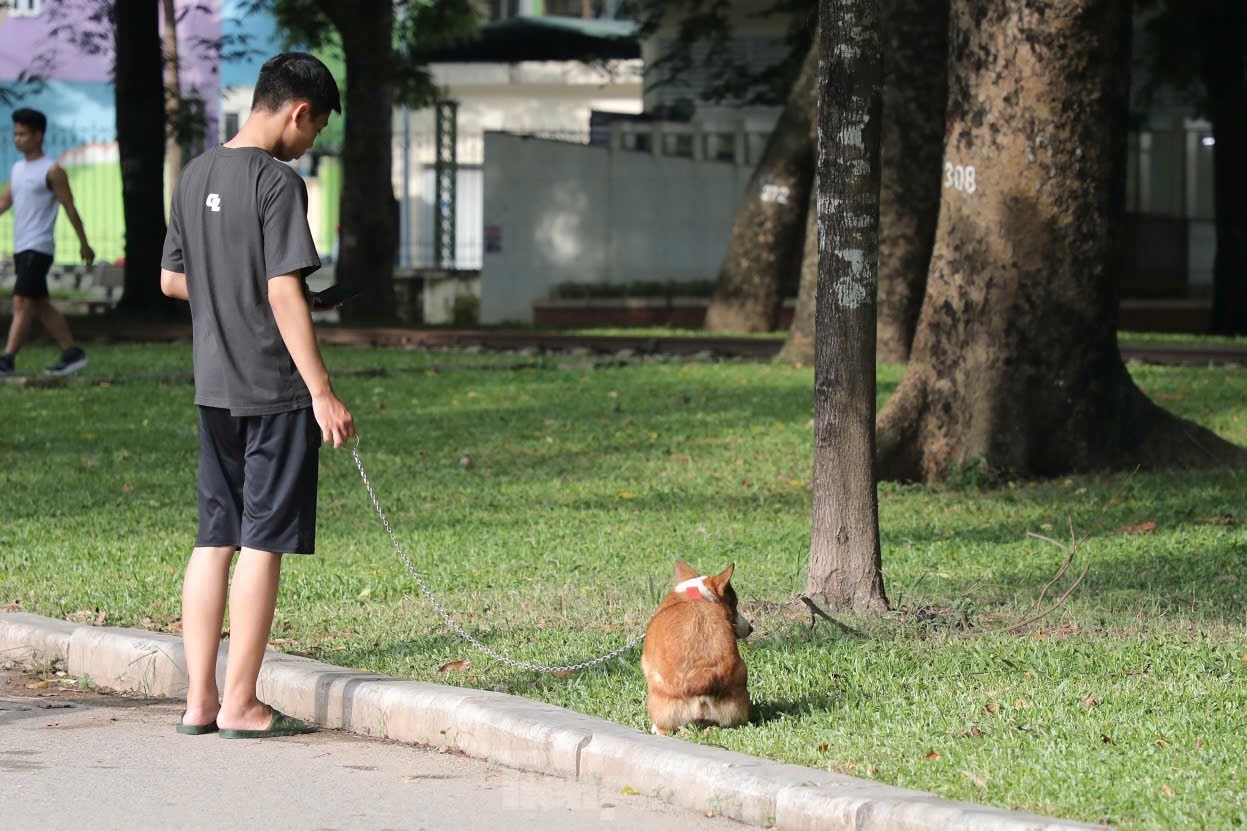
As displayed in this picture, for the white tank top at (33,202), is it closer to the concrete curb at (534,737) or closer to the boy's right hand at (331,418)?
the concrete curb at (534,737)

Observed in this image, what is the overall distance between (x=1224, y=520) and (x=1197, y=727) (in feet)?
13.3

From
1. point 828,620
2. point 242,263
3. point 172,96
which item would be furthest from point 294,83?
point 172,96

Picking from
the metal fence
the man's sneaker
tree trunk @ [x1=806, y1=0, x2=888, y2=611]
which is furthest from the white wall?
tree trunk @ [x1=806, y1=0, x2=888, y2=611]

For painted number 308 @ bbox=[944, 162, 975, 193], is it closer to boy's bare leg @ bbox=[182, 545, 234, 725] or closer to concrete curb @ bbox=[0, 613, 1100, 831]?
concrete curb @ bbox=[0, 613, 1100, 831]

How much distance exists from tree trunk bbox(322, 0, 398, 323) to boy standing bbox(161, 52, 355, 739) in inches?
794

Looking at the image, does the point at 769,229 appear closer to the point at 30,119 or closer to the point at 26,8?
the point at 30,119

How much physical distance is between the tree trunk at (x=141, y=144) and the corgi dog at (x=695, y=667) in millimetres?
18455

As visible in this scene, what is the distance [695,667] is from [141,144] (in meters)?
19.3

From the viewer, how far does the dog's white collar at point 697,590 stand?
529cm

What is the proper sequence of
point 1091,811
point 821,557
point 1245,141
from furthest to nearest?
point 1245,141, point 821,557, point 1091,811

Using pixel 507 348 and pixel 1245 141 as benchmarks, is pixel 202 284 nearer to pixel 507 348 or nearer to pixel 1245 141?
pixel 507 348

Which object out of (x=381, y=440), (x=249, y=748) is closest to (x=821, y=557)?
(x=249, y=748)

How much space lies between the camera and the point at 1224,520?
9008mm

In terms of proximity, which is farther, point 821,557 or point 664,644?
point 821,557
